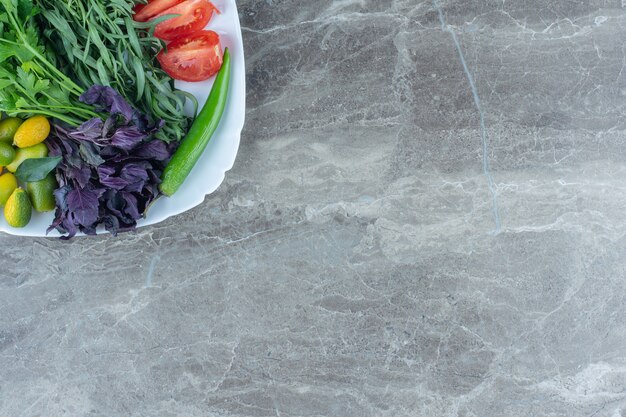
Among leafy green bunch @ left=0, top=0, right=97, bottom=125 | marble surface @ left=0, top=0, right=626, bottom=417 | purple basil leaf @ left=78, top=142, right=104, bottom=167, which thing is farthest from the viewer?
marble surface @ left=0, top=0, right=626, bottom=417

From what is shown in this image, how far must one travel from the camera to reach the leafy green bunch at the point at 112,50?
1349mm

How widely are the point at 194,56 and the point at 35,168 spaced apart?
46 centimetres

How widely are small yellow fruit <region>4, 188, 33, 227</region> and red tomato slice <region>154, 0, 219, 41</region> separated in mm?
506

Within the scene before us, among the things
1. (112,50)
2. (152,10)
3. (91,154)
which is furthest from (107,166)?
(152,10)

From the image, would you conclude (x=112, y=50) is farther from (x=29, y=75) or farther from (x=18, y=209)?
(x=18, y=209)

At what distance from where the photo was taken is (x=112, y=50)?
140 cm

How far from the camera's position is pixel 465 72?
1659mm

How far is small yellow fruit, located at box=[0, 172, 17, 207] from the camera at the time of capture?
1.46 meters


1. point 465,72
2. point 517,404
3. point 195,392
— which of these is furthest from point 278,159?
point 517,404

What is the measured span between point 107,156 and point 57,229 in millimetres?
238

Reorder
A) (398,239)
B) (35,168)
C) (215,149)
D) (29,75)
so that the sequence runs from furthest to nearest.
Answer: (398,239)
(215,149)
(35,168)
(29,75)

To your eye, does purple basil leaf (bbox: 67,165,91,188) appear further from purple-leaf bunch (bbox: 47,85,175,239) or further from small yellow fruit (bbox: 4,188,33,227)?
small yellow fruit (bbox: 4,188,33,227)

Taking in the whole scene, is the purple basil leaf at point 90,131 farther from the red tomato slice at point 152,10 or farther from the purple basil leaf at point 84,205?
the red tomato slice at point 152,10

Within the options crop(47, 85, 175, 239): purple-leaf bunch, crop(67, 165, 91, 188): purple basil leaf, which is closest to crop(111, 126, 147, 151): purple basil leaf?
crop(47, 85, 175, 239): purple-leaf bunch
